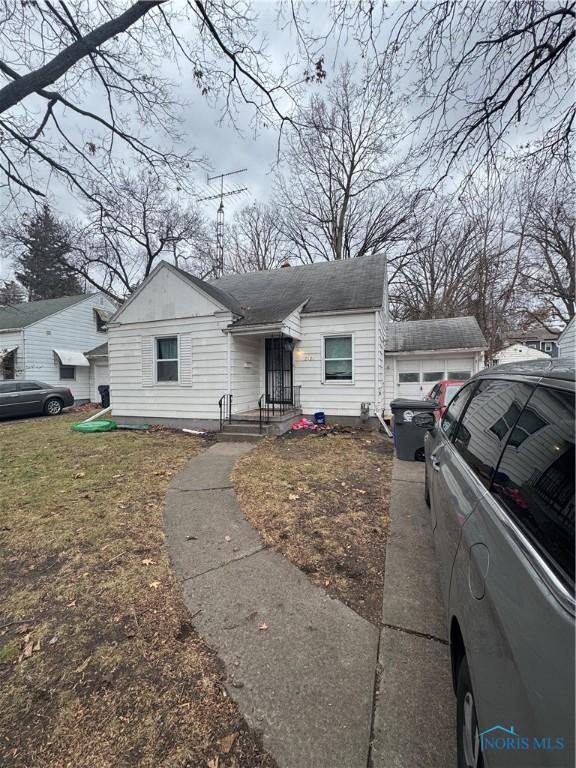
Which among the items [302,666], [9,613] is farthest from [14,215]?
[302,666]

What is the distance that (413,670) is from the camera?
6.27ft

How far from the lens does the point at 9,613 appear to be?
2438 millimetres

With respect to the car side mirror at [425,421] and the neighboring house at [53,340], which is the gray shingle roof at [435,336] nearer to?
the car side mirror at [425,421]

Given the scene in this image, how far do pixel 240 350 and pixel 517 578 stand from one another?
9.02 m

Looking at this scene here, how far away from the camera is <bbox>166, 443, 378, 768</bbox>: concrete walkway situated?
156 centimetres

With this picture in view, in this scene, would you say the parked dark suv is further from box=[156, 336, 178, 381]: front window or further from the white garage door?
the white garage door

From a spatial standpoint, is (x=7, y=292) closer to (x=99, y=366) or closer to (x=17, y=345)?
(x=17, y=345)

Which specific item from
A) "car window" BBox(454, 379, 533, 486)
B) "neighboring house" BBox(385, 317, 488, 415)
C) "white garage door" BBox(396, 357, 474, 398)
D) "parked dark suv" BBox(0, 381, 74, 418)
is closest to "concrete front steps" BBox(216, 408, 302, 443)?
"neighboring house" BBox(385, 317, 488, 415)

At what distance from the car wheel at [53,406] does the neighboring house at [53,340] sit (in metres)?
4.52

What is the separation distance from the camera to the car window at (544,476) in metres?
1.04

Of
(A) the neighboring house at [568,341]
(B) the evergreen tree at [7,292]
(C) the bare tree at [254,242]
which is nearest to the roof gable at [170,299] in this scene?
(B) the evergreen tree at [7,292]

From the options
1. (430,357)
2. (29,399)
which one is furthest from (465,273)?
(29,399)

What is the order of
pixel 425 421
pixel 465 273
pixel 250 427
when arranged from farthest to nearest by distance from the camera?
pixel 465 273 < pixel 250 427 < pixel 425 421

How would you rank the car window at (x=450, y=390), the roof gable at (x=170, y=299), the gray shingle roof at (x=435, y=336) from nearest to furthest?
the car window at (x=450, y=390), the roof gable at (x=170, y=299), the gray shingle roof at (x=435, y=336)
